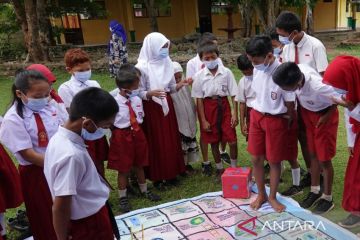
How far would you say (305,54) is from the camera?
347 centimetres

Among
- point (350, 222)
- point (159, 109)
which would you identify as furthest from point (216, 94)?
point (350, 222)

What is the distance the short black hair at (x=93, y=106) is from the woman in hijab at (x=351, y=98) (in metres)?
1.53

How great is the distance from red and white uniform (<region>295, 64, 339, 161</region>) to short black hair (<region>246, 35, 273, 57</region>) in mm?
334

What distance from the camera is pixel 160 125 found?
378cm

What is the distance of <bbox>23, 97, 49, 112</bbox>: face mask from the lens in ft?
8.20

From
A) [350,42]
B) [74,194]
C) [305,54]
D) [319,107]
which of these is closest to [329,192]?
[319,107]

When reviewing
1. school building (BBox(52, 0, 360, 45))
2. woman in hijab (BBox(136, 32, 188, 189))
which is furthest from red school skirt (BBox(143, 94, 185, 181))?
school building (BBox(52, 0, 360, 45))

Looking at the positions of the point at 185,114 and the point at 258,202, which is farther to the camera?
the point at 185,114

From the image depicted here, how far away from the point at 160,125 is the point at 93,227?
1877 mm

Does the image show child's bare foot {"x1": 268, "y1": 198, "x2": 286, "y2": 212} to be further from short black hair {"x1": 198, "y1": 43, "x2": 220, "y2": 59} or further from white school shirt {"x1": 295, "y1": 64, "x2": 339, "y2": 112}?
short black hair {"x1": 198, "y1": 43, "x2": 220, "y2": 59}

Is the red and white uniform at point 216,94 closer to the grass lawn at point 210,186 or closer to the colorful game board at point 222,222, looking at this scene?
the grass lawn at point 210,186

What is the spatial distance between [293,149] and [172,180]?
135 cm

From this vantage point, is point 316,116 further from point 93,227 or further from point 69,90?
point 69,90

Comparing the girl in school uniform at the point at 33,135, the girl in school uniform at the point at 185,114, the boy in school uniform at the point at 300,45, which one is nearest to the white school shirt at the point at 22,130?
the girl in school uniform at the point at 33,135
